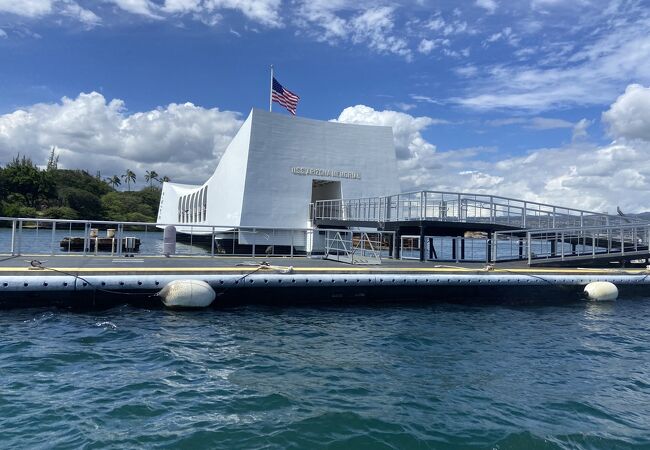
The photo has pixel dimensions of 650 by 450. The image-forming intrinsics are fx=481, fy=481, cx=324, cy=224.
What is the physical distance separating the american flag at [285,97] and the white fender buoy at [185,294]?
2021 cm

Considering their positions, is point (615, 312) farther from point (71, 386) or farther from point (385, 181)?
point (385, 181)

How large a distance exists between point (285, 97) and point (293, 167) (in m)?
4.47

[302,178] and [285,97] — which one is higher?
[285,97]

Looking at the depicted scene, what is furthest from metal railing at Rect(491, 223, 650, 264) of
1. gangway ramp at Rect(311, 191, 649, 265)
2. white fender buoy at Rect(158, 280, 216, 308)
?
white fender buoy at Rect(158, 280, 216, 308)

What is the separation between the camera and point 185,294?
11.1 m

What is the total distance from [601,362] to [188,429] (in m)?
7.08

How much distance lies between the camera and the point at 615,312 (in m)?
13.2

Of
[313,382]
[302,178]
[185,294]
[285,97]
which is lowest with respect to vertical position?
[313,382]

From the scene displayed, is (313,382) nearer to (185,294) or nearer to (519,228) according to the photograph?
(185,294)

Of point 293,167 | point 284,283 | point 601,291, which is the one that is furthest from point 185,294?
point 293,167

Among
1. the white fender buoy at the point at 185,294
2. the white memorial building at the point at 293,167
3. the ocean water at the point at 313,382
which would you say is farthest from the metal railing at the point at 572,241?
the white memorial building at the point at 293,167

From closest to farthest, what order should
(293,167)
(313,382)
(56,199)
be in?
(313,382)
(293,167)
(56,199)

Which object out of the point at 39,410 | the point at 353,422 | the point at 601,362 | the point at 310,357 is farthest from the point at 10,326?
the point at 601,362

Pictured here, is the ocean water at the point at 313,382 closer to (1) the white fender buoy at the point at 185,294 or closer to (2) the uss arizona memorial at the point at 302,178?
Answer: (1) the white fender buoy at the point at 185,294
